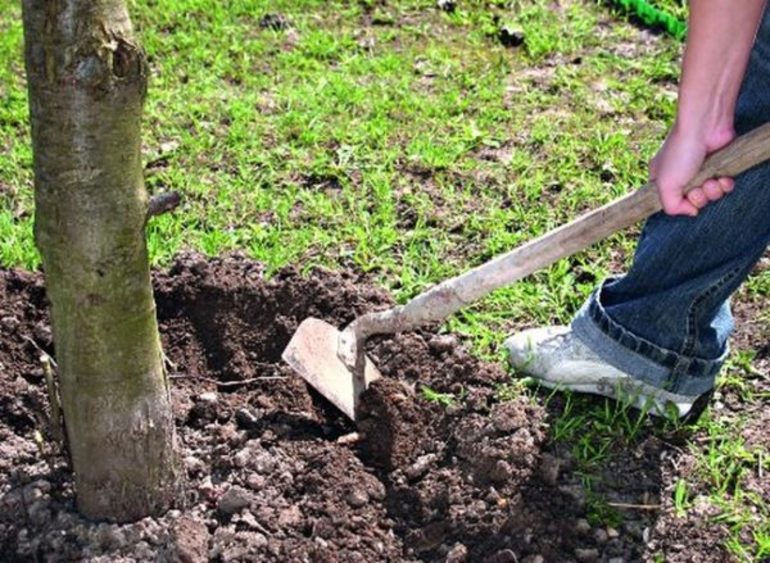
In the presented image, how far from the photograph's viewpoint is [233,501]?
107 inches

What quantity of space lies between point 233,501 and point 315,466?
0.22 m

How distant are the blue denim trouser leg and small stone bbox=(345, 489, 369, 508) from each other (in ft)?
2.43

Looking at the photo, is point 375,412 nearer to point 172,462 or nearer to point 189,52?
point 172,462

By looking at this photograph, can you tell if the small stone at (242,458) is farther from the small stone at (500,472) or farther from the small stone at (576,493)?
the small stone at (576,493)

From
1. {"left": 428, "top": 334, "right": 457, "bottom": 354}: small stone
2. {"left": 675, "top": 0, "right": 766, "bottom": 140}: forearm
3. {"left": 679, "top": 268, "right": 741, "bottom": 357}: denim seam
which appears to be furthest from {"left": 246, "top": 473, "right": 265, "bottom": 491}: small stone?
{"left": 675, "top": 0, "right": 766, "bottom": 140}: forearm

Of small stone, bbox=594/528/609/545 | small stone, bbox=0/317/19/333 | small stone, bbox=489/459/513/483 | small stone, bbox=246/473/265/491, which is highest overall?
small stone, bbox=489/459/513/483

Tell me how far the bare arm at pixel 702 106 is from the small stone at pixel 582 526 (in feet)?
2.37

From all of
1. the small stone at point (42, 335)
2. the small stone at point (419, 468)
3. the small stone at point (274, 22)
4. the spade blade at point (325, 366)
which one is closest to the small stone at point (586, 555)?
the small stone at point (419, 468)

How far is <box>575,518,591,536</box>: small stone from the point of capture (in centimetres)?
272

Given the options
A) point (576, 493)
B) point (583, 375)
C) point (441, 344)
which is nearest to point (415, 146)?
point (441, 344)

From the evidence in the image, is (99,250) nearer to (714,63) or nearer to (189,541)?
(189,541)

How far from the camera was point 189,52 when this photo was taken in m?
4.72

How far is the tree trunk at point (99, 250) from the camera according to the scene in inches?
84.8

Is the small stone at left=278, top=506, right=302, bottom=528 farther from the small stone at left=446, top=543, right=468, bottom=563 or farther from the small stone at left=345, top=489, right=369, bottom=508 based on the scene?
the small stone at left=446, top=543, right=468, bottom=563
